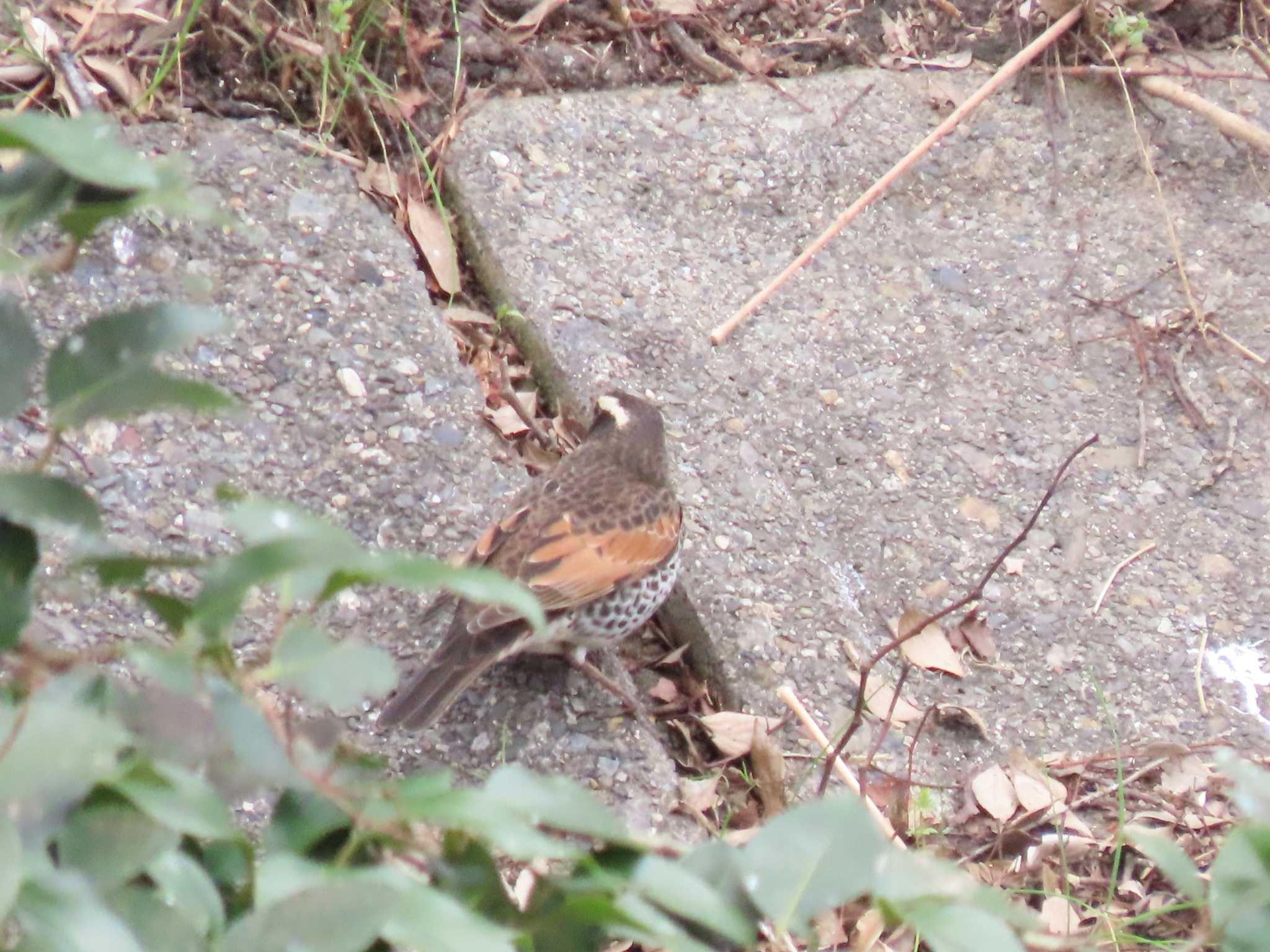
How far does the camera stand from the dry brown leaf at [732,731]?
3197 mm

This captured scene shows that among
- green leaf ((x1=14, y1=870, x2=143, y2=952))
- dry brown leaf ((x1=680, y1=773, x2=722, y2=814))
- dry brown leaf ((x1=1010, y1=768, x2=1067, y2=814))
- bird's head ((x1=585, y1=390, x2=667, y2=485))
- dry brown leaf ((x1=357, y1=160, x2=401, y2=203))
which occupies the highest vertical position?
green leaf ((x1=14, y1=870, x2=143, y2=952))

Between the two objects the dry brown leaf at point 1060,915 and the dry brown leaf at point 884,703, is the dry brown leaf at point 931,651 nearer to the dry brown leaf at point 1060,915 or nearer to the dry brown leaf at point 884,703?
the dry brown leaf at point 884,703

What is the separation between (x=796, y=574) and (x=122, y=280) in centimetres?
178

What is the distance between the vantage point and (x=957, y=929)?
1.09m

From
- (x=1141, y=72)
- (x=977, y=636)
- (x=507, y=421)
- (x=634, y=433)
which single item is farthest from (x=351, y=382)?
(x=1141, y=72)

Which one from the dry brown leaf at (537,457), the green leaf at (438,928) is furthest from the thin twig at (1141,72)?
the green leaf at (438,928)

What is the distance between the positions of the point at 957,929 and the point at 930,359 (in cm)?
315

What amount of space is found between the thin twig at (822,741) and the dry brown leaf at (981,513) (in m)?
0.82

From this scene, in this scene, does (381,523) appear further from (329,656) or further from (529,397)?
(329,656)

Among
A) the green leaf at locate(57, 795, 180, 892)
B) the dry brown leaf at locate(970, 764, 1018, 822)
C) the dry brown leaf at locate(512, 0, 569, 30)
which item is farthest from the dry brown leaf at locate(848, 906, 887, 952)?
Answer: the dry brown leaf at locate(512, 0, 569, 30)

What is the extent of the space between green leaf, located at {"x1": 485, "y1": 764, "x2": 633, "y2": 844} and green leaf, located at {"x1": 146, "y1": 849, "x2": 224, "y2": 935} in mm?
215

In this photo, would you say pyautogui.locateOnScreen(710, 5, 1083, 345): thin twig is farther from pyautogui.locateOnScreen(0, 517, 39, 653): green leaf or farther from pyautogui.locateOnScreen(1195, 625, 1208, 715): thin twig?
pyautogui.locateOnScreen(0, 517, 39, 653): green leaf

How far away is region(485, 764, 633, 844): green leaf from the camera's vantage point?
109cm

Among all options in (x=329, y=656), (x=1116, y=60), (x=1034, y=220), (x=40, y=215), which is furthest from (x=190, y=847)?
(x=1116, y=60)
